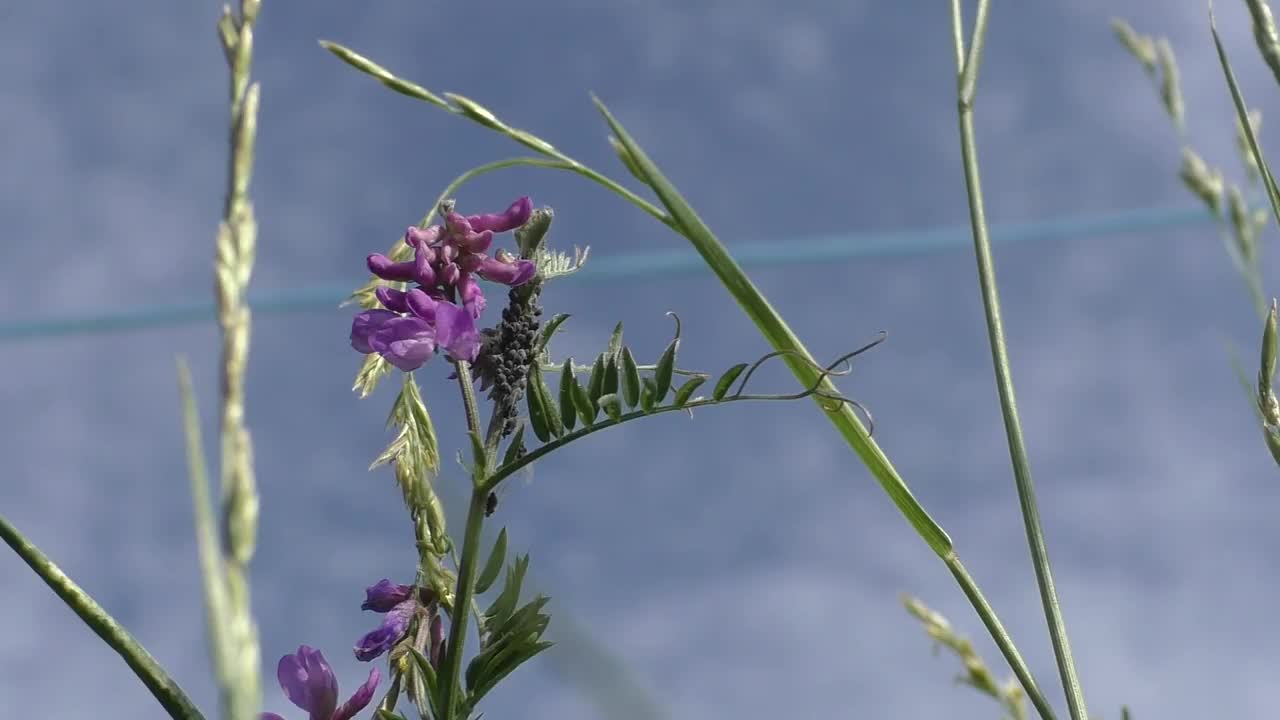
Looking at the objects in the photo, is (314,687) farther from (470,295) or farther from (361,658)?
(470,295)

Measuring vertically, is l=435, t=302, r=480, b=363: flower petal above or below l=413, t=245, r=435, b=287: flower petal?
below

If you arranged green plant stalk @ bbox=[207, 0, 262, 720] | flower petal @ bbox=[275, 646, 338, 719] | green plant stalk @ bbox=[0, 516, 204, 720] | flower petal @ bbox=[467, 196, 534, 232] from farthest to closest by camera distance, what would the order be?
flower petal @ bbox=[467, 196, 534, 232] → flower petal @ bbox=[275, 646, 338, 719] → green plant stalk @ bbox=[0, 516, 204, 720] → green plant stalk @ bbox=[207, 0, 262, 720]

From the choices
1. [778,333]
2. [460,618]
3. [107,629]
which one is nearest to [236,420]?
[107,629]

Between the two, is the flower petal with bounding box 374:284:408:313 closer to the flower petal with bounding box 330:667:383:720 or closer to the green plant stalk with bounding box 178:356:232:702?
the flower petal with bounding box 330:667:383:720

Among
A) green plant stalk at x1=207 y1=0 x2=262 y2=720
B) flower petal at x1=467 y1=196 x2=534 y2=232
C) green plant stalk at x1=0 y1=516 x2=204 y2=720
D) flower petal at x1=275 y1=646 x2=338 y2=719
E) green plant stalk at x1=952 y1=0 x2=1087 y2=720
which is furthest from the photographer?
flower petal at x1=467 y1=196 x2=534 y2=232

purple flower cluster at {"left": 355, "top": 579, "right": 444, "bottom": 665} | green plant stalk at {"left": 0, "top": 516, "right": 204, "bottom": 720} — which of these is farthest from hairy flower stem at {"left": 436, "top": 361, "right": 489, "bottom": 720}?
green plant stalk at {"left": 0, "top": 516, "right": 204, "bottom": 720}

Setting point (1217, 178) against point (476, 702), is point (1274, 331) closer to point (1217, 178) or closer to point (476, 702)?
point (1217, 178)

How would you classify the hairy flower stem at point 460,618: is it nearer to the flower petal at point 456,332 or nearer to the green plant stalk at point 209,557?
the flower petal at point 456,332
